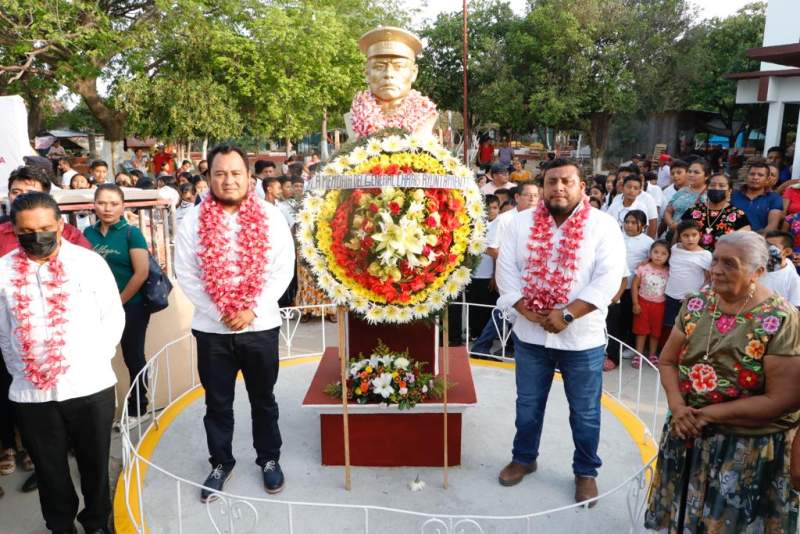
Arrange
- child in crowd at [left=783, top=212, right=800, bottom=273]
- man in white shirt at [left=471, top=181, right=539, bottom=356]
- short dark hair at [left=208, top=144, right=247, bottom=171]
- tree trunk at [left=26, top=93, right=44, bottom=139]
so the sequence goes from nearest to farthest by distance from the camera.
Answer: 1. short dark hair at [left=208, top=144, right=247, bottom=171]
2. child in crowd at [left=783, top=212, right=800, bottom=273]
3. man in white shirt at [left=471, top=181, right=539, bottom=356]
4. tree trunk at [left=26, top=93, right=44, bottom=139]

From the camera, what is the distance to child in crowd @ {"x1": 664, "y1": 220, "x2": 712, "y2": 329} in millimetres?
5715

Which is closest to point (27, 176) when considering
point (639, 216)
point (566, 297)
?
point (566, 297)

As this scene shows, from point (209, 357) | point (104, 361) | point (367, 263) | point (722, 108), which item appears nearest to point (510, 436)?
point (367, 263)

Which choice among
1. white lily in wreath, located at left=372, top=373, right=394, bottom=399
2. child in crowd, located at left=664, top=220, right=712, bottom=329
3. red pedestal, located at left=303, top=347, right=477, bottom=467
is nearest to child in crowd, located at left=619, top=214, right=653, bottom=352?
child in crowd, located at left=664, top=220, right=712, bottom=329

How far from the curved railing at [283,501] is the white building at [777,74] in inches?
298

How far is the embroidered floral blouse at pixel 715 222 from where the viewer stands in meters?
5.90

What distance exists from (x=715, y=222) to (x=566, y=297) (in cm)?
330

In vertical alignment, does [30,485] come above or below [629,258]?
below

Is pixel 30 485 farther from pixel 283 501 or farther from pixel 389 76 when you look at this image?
pixel 389 76

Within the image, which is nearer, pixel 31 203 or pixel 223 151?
pixel 31 203

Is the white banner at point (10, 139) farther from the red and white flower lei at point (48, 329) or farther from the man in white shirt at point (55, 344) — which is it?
the red and white flower lei at point (48, 329)

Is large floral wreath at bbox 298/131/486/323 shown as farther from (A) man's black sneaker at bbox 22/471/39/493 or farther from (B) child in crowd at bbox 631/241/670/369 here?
(B) child in crowd at bbox 631/241/670/369

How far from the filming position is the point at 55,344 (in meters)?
3.05

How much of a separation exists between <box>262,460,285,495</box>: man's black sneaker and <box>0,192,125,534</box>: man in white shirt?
95cm
